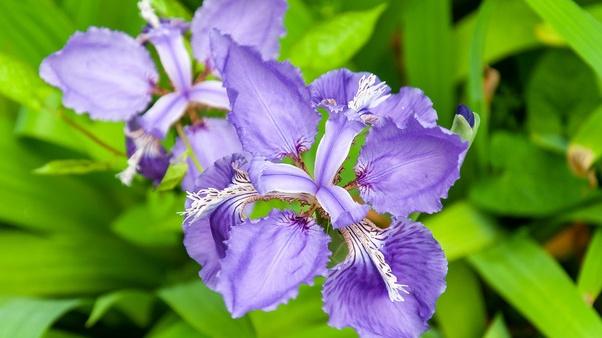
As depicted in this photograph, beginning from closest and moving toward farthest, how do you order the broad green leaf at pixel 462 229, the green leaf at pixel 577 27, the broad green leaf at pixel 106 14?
the green leaf at pixel 577 27 → the broad green leaf at pixel 462 229 → the broad green leaf at pixel 106 14

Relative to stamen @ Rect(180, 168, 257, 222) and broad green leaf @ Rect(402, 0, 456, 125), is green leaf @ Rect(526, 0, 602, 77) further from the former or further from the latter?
stamen @ Rect(180, 168, 257, 222)

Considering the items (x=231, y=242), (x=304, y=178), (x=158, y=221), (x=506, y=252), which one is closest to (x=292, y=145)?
(x=304, y=178)

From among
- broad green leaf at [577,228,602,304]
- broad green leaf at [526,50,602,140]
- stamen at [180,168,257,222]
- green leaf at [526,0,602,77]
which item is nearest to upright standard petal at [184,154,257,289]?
stamen at [180,168,257,222]

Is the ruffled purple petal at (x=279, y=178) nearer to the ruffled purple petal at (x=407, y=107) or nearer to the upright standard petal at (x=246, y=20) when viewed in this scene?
the ruffled purple petal at (x=407, y=107)

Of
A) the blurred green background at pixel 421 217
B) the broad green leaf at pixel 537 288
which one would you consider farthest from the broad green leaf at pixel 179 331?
the broad green leaf at pixel 537 288

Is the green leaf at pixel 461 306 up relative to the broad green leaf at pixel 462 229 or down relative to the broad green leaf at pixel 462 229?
down

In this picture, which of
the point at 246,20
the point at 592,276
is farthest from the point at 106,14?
the point at 592,276

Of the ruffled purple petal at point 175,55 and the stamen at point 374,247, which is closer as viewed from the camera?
the stamen at point 374,247
